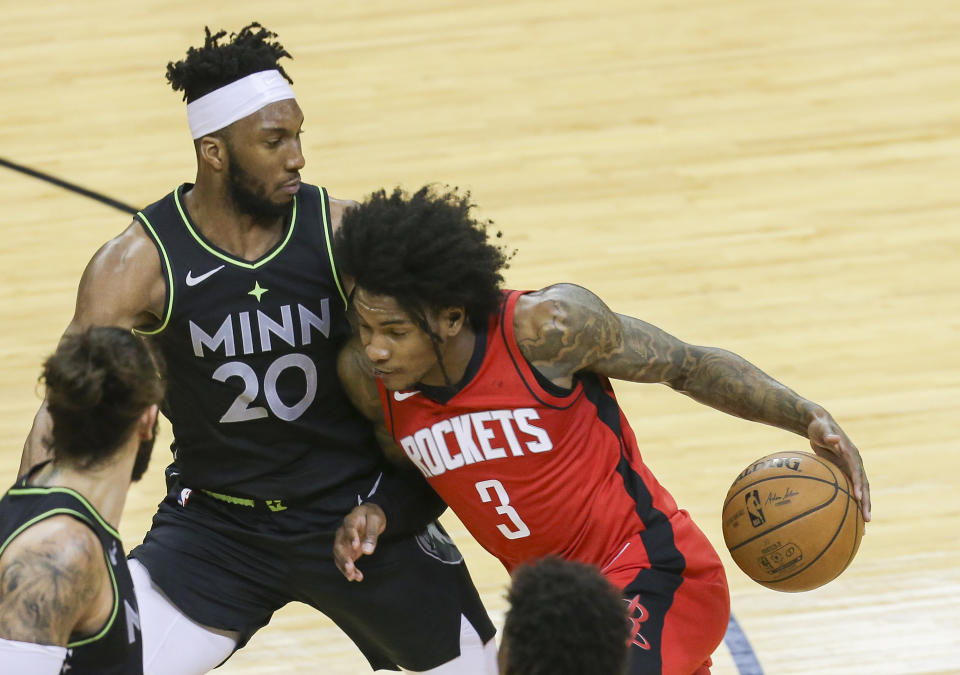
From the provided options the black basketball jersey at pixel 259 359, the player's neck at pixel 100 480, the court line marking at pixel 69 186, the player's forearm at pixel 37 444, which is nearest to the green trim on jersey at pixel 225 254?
the black basketball jersey at pixel 259 359

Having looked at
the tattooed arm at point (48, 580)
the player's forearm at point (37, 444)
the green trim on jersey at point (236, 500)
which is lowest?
the tattooed arm at point (48, 580)

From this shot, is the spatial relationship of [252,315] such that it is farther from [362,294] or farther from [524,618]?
[524,618]

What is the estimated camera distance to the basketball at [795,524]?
12.1ft

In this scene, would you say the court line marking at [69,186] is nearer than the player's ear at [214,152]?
No

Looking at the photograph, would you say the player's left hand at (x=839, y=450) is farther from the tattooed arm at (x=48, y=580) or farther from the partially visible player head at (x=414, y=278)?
the tattooed arm at (x=48, y=580)

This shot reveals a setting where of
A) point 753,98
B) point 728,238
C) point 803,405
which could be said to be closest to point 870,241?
point 728,238

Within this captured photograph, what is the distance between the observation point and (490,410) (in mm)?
3475

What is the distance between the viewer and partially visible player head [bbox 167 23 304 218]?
3.71 m

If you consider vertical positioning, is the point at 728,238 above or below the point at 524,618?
above

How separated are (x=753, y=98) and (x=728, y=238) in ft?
5.77

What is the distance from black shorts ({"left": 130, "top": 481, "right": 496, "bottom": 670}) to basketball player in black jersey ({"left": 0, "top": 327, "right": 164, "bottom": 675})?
87 centimetres

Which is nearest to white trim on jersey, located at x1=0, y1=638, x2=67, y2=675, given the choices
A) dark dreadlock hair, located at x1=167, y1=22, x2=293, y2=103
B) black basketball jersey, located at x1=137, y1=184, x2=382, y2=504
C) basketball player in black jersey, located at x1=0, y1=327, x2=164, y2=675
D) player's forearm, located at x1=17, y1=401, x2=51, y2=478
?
basketball player in black jersey, located at x1=0, y1=327, x2=164, y2=675

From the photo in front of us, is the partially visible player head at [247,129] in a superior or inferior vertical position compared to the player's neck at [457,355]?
superior

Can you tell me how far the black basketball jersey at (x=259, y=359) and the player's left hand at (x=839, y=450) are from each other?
1246 mm
